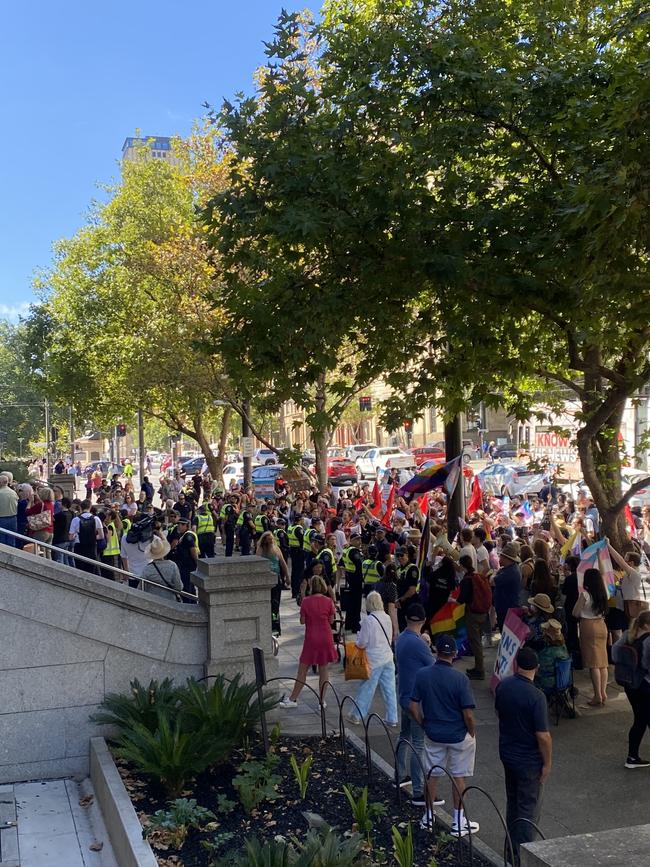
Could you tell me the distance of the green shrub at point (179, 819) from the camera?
6.82m

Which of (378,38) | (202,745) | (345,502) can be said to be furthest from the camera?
(345,502)

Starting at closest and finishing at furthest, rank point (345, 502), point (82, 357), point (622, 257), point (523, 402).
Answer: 1. point (622, 257)
2. point (523, 402)
3. point (345, 502)
4. point (82, 357)

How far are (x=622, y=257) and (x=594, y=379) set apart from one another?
A: 8.24ft

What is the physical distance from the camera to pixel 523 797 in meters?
6.78

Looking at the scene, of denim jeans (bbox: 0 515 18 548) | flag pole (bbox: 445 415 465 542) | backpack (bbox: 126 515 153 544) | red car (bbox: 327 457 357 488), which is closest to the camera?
denim jeans (bbox: 0 515 18 548)

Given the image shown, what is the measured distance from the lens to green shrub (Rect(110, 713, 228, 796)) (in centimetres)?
772

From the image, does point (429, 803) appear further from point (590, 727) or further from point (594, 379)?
point (594, 379)

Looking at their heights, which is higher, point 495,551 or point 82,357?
point 82,357

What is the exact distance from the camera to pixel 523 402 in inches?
511

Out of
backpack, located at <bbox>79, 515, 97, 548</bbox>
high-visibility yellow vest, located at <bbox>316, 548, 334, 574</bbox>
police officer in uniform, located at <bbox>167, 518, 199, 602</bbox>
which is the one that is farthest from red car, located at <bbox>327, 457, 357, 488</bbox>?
high-visibility yellow vest, located at <bbox>316, 548, 334, 574</bbox>

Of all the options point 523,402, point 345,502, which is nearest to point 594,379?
point 523,402

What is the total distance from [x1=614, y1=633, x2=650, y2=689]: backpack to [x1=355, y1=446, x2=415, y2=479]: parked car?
3989 cm

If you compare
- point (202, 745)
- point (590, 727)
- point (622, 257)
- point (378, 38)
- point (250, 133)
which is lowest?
point (590, 727)

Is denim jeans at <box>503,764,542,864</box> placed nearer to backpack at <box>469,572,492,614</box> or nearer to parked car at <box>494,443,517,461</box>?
backpack at <box>469,572,492,614</box>
